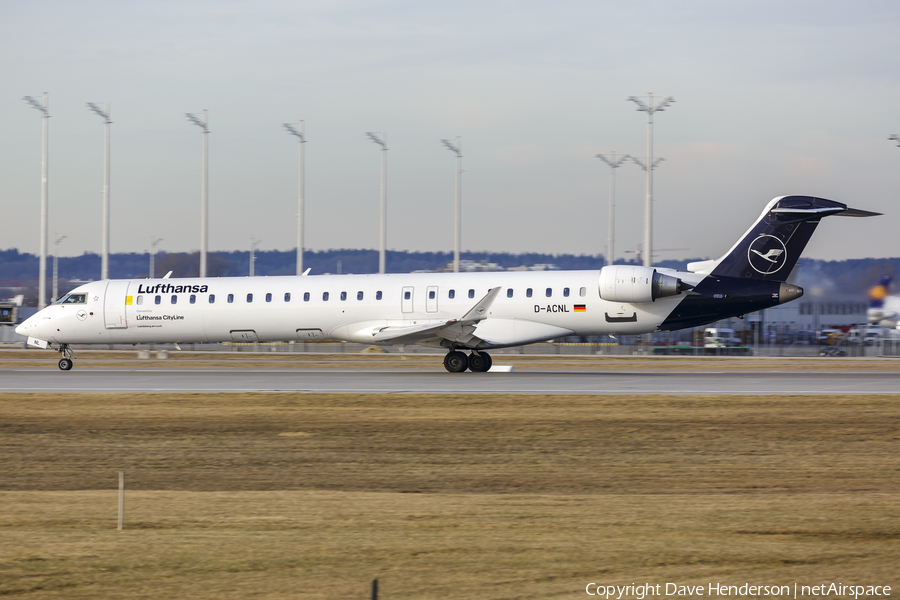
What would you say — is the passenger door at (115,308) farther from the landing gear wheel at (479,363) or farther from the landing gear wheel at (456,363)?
the landing gear wheel at (479,363)

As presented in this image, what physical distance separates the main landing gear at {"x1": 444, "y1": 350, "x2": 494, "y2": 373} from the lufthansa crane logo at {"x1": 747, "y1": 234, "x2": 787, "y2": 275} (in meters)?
9.05

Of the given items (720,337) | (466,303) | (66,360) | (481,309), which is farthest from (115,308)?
(720,337)

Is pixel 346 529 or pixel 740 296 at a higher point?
pixel 740 296

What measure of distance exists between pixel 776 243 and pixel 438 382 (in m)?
11.7

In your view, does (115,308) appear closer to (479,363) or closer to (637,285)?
(479,363)

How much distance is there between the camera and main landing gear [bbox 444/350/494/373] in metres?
29.8

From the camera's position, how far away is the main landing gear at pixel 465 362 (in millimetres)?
29828

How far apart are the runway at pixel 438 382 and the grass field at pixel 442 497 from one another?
3.16 meters

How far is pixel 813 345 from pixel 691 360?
2241 cm

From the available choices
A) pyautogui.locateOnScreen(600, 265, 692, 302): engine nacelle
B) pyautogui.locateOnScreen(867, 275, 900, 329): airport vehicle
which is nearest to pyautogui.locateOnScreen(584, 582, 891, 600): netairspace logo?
pyautogui.locateOnScreen(600, 265, 692, 302): engine nacelle

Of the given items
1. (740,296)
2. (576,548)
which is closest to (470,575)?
(576,548)

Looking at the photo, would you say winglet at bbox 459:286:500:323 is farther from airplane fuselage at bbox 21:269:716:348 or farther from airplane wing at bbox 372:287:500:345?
airplane fuselage at bbox 21:269:716:348

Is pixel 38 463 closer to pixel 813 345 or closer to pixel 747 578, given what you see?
pixel 747 578

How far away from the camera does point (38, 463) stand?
45.0ft
